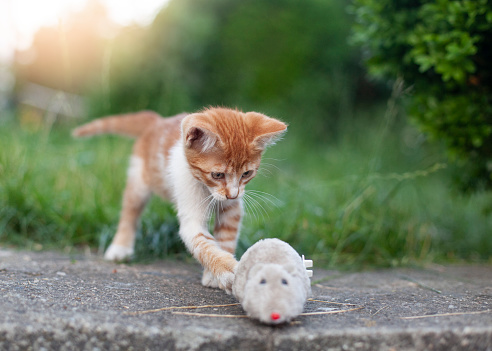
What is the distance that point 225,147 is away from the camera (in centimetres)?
195

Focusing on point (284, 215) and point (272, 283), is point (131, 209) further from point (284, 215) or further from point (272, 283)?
point (272, 283)

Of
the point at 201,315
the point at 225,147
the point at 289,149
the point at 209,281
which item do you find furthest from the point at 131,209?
the point at 289,149

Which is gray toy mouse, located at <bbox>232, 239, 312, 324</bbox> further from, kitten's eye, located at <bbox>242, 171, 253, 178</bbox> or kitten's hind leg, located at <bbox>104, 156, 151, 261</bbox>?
kitten's hind leg, located at <bbox>104, 156, 151, 261</bbox>

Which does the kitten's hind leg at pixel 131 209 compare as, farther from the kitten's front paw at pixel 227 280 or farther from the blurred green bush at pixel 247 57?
the blurred green bush at pixel 247 57

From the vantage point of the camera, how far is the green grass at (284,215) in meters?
2.77

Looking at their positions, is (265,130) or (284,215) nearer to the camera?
(265,130)

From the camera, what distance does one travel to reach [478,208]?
3.87m

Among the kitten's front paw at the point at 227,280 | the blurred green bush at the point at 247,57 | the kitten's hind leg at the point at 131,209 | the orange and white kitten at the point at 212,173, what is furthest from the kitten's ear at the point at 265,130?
the blurred green bush at the point at 247,57

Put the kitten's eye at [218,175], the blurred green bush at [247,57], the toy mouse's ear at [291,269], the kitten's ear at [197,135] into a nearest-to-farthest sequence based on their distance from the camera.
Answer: the toy mouse's ear at [291,269], the kitten's ear at [197,135], the kitten's eye at [218,175], the blurred green bush at [247,57]

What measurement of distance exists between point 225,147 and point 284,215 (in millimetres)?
1235

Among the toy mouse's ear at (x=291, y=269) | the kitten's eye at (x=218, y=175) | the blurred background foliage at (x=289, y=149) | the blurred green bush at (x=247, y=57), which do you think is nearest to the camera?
the toy mouse's ear at (x=291, y=269)

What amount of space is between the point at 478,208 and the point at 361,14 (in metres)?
2.08

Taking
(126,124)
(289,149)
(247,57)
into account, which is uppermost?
(247,57)

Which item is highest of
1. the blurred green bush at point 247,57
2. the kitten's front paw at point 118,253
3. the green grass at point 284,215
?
the blurred green bush at point 247,57
